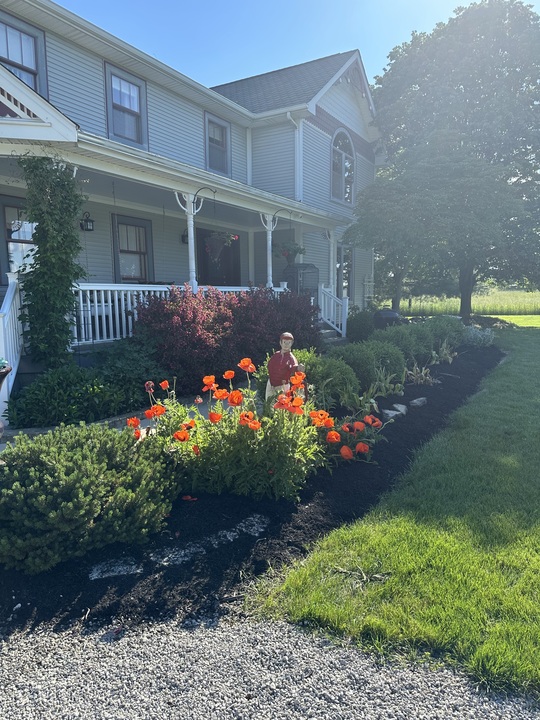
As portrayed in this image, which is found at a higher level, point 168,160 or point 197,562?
point 168,160

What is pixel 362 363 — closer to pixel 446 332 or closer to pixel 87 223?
pixel 446 332

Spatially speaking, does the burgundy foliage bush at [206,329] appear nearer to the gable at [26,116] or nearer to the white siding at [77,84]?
the gable at [26,116]

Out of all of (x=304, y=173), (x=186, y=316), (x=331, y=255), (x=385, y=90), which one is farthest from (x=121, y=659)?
(x=385, y=90)

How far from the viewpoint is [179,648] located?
2264 millimetres

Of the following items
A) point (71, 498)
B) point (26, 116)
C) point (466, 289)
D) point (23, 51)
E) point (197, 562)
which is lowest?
point (197, 562)

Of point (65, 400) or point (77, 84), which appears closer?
point (65, 400)

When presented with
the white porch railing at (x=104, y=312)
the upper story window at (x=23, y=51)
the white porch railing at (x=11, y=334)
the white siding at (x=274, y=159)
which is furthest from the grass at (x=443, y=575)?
the white siding at (x=274, y=159)

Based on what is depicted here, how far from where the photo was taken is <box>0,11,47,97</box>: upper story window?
326 inches

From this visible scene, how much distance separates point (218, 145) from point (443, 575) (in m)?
Answer: 13.1

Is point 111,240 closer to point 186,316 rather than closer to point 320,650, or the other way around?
point 186,316

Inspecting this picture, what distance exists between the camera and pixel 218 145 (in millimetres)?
13375

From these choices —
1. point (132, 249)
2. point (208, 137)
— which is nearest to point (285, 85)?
point (208, 137)

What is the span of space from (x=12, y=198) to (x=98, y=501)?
787 cm

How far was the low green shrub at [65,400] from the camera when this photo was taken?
5.29 meters
